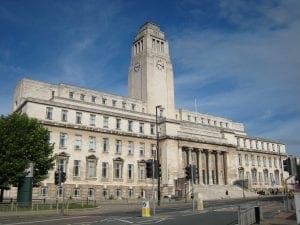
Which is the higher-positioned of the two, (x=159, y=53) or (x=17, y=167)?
(x=159, y=53)

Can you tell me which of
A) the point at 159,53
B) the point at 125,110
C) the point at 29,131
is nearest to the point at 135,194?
the point at 125,110

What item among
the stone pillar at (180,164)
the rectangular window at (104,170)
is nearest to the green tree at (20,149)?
the rectangular window at (104,170)

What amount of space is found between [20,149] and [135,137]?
30821mm

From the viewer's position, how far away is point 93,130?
67.0 meters

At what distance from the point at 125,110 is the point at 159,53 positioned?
19.3 meters

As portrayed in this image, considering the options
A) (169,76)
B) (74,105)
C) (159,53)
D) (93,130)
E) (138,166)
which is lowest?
(138,166)

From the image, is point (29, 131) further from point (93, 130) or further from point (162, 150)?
point (162, 150)

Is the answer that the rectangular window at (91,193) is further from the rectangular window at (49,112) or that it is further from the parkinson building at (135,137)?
the rectangular window at (49,112)

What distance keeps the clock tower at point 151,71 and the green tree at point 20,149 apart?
39.4m

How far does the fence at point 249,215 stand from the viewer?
53.6 ft

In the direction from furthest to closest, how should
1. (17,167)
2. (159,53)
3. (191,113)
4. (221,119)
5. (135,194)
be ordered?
(221,119) → (191,113) → (159,53) → (135,194) → (17,167)

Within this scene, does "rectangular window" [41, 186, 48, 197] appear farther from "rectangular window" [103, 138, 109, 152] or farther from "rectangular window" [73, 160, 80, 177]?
"rectangular window" [103, 138, 109, 152]

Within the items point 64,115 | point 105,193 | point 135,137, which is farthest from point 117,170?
point 64,115

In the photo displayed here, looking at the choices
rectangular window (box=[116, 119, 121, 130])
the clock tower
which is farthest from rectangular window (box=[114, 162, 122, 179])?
the clock tower
